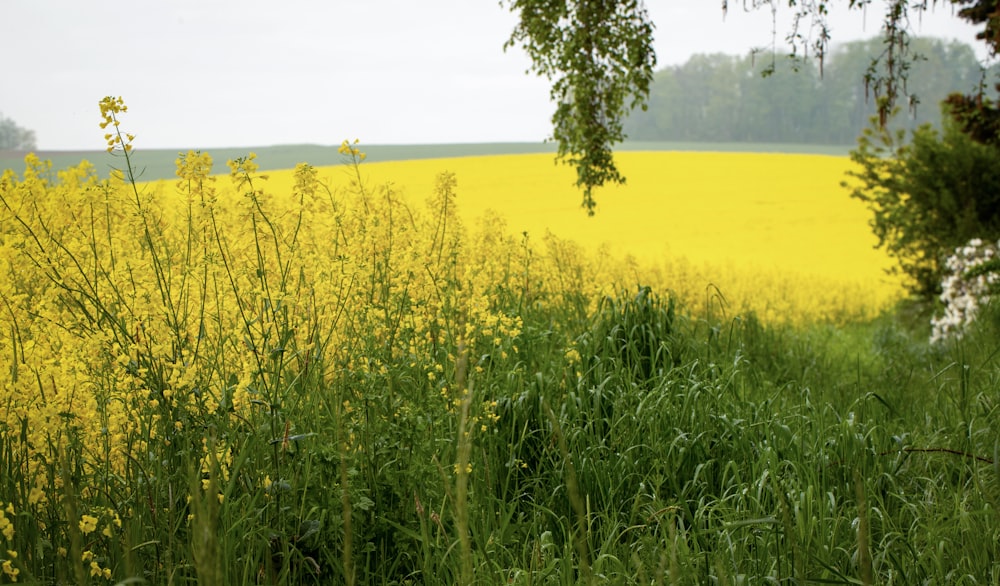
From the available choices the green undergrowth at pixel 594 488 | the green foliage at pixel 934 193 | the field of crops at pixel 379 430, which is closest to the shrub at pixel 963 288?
the green foliage at pixel 934 193

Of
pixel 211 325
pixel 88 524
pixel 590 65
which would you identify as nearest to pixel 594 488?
pixel 211 325

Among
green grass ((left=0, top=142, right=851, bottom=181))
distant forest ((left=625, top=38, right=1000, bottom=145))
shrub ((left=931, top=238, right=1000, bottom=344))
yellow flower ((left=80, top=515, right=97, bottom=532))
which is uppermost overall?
distant forest ((left=625, top=38, right=1000, bottom=145))

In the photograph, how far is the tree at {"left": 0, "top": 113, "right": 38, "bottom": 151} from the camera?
25.9 m

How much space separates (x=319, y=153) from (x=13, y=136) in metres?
9.80

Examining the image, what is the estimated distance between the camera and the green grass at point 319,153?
22.0 metres

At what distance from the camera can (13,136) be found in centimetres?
2678

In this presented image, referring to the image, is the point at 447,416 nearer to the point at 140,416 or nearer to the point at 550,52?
the point at 140,416

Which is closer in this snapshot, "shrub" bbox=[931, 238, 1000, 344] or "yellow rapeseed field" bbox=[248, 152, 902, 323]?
"shrub" bbox=[931, 238, 1000, 344]

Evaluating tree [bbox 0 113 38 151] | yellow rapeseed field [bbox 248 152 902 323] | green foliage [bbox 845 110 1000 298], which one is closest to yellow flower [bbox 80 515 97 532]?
yellow rapeseed field [bbox 248 152 902 323]

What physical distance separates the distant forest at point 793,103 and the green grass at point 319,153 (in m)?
7.16

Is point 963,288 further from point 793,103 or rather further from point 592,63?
point 793,103

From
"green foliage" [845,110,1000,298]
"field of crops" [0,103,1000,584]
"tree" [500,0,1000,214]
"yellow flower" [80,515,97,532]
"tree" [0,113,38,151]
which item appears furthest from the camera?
"tree" [0,113,38,151]

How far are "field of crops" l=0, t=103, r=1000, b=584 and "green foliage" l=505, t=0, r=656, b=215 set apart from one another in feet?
11.3

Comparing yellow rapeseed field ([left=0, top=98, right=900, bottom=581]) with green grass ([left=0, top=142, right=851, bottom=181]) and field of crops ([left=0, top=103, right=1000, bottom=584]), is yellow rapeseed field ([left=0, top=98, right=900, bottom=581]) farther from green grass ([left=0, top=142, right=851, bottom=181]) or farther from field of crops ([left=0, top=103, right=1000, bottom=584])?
green grass ([left=0, top=142, right=851, bottom=181])
